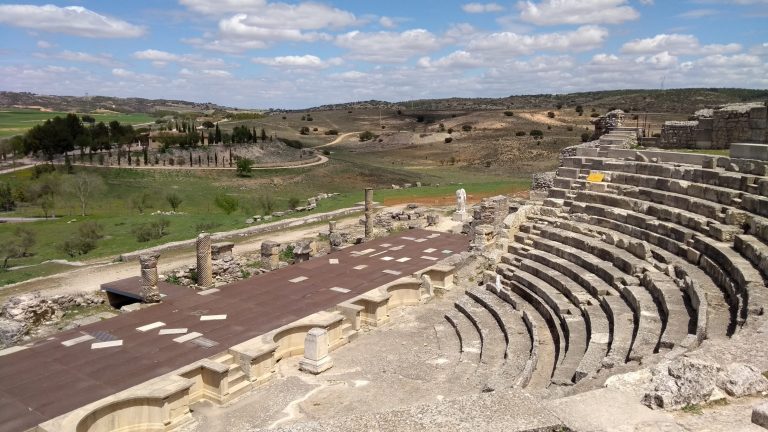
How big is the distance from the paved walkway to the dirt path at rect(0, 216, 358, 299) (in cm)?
183

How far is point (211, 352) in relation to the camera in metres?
12.9

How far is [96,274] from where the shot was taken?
2136cm

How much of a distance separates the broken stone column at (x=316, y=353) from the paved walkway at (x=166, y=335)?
1.99 m

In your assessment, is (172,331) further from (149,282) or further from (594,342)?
(594,342)

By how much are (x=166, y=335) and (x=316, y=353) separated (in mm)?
4317

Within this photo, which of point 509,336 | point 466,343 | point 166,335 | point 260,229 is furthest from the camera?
point 260,229

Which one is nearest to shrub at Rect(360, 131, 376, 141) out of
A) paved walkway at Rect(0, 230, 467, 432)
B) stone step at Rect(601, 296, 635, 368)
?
paved walkway at Rect(0, 230, 467, 432)

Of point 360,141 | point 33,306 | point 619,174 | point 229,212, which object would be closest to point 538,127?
point 360,141

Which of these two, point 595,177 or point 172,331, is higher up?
point 595,177

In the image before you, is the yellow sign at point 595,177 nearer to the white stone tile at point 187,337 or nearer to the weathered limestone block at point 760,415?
the white stone tile at point 187,337

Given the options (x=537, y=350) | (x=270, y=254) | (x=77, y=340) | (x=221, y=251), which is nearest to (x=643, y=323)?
(x=537, y=350)

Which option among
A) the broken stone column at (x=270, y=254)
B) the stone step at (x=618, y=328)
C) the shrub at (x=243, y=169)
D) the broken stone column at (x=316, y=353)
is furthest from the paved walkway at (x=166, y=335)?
the shrub at (x=243, y=169)

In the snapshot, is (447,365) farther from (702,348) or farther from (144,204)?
(144,204)

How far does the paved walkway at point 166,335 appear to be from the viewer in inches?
441
